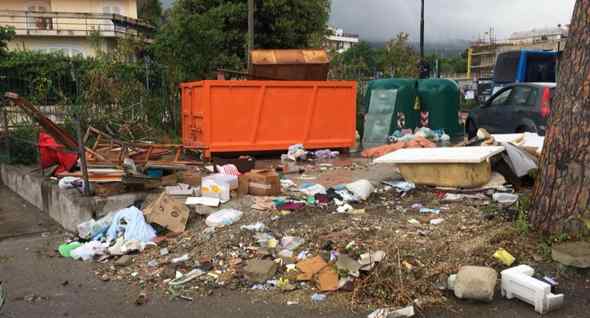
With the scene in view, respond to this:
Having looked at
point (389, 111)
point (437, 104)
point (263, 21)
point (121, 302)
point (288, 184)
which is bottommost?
point (121, 302)

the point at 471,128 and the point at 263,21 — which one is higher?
the point at 263,21

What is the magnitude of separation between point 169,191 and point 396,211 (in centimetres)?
265

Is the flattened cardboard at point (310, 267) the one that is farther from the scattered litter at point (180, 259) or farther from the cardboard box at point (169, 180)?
the cardboard box at point (169, 180)

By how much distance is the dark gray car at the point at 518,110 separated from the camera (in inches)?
389

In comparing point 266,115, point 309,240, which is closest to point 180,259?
point 309,240

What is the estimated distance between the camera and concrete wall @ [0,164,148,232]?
585cm

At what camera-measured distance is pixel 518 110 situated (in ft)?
34.5

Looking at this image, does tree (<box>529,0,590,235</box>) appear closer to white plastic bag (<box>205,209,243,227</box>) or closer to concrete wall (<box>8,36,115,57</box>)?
white plastic bag (<box>205,209,243,227</box>)

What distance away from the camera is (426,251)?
4586 millimetres

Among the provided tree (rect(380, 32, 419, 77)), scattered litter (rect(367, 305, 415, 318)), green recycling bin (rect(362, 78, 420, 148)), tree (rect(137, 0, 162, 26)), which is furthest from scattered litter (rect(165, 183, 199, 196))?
tree (rect(137, 0, 162, 26))

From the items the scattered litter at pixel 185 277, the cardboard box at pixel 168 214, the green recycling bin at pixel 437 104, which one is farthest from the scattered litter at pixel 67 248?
the green recycling bin at pixel 437 104

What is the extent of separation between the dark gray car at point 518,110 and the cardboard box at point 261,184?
18.2ft

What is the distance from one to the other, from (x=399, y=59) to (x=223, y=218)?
23323 millimetres

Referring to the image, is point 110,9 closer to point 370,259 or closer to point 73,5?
point 73,5
